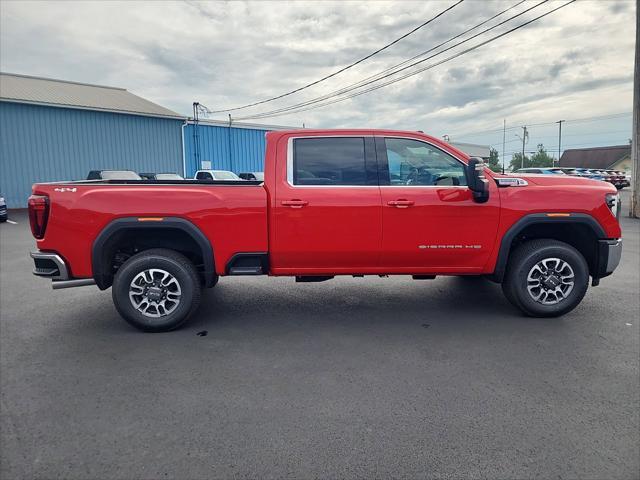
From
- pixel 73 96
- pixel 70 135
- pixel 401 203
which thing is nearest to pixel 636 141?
pixel 401 203

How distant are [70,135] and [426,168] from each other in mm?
21421

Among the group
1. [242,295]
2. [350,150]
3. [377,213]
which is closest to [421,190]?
[377,213]

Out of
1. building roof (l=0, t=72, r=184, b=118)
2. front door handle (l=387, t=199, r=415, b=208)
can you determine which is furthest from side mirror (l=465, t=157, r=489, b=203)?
building roof (l=0, t=72, r=184, b=118)

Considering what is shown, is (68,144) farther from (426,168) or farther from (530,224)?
(530,224)

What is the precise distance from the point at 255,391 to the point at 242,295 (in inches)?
112

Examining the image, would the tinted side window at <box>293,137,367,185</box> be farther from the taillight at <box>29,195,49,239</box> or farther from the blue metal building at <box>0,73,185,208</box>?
the blue metal building at <box>0,73,185,208</box>

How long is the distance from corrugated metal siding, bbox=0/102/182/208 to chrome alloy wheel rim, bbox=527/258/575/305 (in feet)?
72.3

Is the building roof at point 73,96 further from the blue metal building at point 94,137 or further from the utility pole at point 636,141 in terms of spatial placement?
the utility pole at point 636,141

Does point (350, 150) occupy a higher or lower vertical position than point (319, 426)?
higher

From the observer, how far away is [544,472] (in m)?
2.39

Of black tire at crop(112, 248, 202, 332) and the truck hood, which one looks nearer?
black tire at crop(112, 248, 202, 332)

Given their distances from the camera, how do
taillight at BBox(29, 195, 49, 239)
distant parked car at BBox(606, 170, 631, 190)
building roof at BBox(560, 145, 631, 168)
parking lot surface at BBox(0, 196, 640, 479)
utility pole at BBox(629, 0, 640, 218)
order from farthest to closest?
building roof at BBox(560, 145, 631, 168)
distant parked car at BBox(606, 170, 631, 190)
utility pole at BBox(629, 0, 640, 218)
taillight at BBox(29, 195, 49, 239)
parking lot surface at BBox(0, 196, 640, 479)

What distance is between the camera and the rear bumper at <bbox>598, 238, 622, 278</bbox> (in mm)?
4848

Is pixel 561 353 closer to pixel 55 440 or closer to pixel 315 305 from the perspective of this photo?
pixel 315 305
